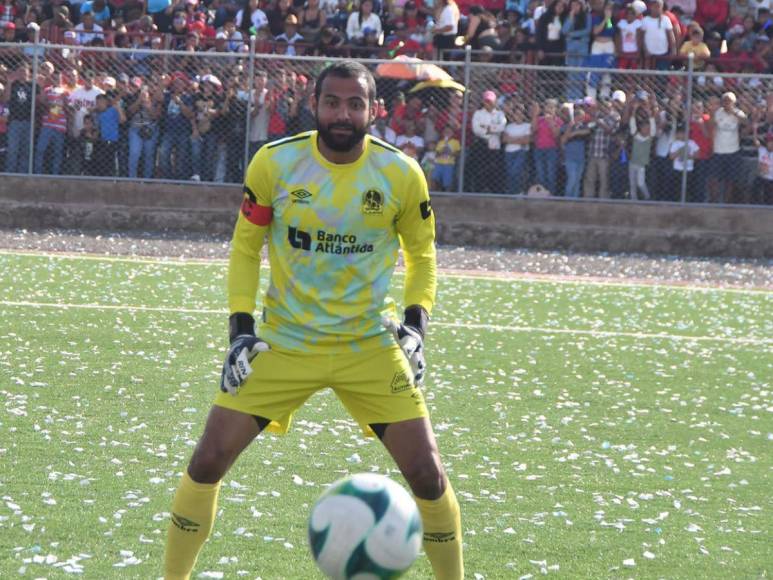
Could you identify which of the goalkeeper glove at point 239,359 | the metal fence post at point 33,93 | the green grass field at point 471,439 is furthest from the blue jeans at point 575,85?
the goalkeeper glove at point 239,359

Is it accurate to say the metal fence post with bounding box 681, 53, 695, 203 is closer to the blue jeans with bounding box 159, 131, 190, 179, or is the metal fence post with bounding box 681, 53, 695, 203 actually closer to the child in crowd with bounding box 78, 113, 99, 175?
the blue jeans with bounding box 159, 131, 190, 179

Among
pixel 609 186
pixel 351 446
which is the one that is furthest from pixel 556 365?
pixel 609 186

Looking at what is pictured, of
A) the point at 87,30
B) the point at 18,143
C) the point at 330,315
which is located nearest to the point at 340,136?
the point at 330,315

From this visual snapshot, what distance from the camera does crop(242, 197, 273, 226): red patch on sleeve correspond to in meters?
5.32

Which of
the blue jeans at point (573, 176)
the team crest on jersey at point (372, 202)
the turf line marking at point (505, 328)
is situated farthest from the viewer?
Result: the blue jeans at point (573, 176)

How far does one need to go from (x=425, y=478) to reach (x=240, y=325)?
0.91 meters

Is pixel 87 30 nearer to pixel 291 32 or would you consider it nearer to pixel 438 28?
pixel 291 32

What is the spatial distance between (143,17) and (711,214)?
8937 mm

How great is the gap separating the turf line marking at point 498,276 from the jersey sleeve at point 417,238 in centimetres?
1050

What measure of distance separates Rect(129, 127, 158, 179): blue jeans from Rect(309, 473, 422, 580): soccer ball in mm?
14142

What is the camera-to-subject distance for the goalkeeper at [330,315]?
5.12 m

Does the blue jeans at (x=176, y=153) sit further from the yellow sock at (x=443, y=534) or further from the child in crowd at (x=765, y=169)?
the yellow sock at (x=443, y=534)

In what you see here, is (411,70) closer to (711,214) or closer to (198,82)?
(198,82)

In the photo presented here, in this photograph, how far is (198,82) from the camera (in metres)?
18.3
